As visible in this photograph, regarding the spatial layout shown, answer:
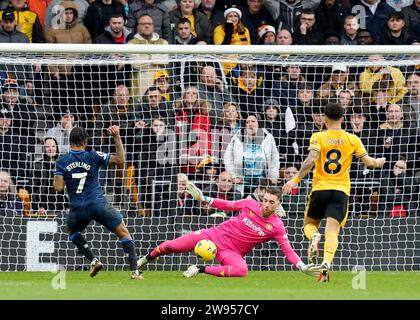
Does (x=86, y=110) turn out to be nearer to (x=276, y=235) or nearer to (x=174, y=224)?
(x=174, y=224)

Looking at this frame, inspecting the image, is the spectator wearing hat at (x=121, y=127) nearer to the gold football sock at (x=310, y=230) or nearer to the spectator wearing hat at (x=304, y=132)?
the spectator wearing hat at (x=304, y=132)

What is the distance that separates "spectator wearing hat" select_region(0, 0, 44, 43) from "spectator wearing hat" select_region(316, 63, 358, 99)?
5013 mm

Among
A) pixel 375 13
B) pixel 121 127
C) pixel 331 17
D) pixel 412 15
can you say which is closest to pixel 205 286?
pixel 121 127

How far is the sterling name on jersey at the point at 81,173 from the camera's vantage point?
583 inches

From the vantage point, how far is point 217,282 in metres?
14.4

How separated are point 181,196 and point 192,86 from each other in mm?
1700

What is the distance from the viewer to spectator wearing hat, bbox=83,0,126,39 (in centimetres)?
2002

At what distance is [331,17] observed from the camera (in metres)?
20.6

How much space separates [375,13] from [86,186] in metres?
8.12

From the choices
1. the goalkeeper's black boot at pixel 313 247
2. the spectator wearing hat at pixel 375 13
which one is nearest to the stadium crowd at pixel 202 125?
the spectator wearing hat at pixel 375 13

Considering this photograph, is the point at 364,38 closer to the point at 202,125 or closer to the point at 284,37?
the point at 284,37

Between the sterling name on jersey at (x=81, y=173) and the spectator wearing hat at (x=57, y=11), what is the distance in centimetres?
569

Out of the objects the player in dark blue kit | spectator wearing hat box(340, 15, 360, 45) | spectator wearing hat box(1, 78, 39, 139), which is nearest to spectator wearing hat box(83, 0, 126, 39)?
spectator wearing hat box(1, 78, 39, 139)

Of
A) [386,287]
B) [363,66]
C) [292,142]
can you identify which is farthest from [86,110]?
[386,287]
